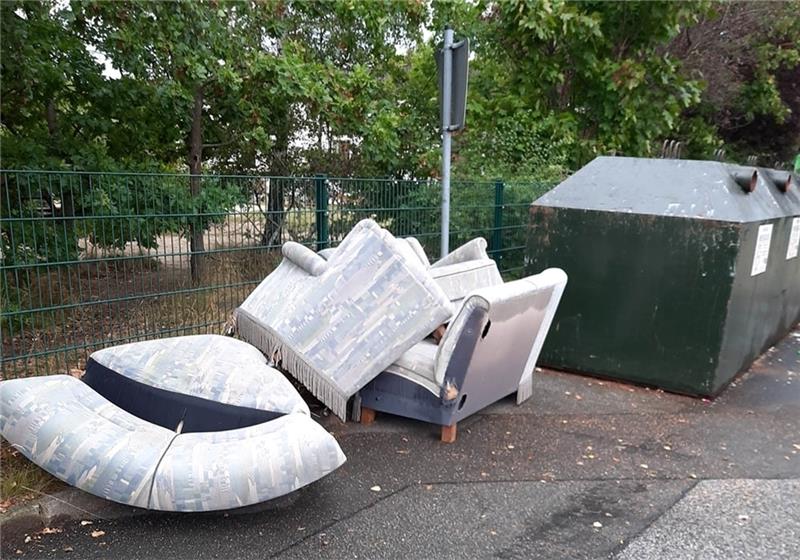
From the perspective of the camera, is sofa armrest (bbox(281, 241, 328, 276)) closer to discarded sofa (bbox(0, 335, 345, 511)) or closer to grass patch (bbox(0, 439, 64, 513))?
discarded sofa (bbox(0, 335, 345, 511))

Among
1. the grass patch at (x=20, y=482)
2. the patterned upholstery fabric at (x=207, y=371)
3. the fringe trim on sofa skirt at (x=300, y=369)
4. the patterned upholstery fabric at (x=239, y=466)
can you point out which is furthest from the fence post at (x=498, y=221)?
the grass patch at (x=20, y=482)

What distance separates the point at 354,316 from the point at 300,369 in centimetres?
47

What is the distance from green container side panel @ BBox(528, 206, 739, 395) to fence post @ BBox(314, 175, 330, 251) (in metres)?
1.75

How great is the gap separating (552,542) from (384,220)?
362cm

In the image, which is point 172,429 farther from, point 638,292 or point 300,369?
point 638,292

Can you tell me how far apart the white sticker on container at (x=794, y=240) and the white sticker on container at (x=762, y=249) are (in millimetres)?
701

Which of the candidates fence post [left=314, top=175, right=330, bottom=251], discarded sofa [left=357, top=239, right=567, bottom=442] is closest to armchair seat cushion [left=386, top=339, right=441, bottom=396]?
discarded sofa [left=357, top=239, right=567, bottom=442]

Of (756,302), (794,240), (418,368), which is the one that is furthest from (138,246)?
(794,240)

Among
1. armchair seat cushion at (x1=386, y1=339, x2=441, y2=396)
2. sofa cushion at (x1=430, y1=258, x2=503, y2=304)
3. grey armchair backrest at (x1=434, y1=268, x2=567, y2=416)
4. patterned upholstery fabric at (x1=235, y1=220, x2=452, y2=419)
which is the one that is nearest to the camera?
grey armchair backrest at (x1=434, y1=268, x2=567, y2=416)

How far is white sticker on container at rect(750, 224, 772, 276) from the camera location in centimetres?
425

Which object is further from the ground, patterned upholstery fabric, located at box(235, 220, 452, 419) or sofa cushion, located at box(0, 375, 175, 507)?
patterned upholstery fabric, located at box(235, 220, 452, 419)

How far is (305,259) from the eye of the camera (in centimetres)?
363

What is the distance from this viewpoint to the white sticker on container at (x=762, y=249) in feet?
13.9

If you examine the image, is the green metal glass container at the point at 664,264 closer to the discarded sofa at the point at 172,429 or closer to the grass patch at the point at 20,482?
the discarded sofa at the point at 172,429
